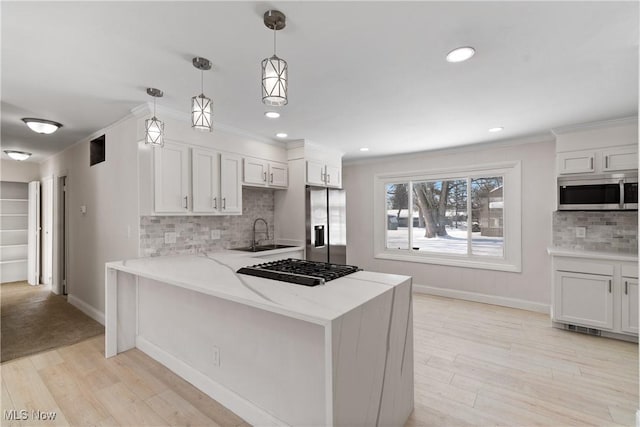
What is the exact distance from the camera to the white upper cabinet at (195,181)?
2961 millimetres

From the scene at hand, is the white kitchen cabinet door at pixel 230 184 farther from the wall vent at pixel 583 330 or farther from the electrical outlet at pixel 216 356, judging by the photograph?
the wall vent at pixel 583 330

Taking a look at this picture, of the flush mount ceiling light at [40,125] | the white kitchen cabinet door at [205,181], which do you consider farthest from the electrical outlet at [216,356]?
the flush mount ceiling light at [40,125]

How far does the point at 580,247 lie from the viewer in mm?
3742

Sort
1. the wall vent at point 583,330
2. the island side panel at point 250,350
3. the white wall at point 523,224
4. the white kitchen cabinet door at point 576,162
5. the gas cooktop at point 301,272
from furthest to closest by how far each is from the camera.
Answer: the white wall at point 523,224 → the white kitchen cabinet door at point 576,162 → the wall vent at point 583,330 → the gas cooktop at point 301,272 → the island side panel at point 250,350

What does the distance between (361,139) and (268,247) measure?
1931 mm

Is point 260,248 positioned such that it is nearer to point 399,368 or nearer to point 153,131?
point 153,131

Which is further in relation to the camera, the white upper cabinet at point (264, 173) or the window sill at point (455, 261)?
the window sill at point (455, 261)

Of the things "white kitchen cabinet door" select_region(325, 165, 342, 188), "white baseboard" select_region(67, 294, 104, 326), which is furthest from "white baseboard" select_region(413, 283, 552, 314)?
"white baseboard" select_region(67, 294, 104, 326)

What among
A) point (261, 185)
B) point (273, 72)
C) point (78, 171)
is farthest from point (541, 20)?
point (78, 171)

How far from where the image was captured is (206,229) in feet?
12.0

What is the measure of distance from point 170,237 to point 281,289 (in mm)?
2101

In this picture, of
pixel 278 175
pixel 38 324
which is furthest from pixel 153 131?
pixel 38 324

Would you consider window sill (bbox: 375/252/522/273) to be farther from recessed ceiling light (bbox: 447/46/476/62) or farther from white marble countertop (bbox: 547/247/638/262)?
recessed ceiling light (bbox: 447/46/476/62)

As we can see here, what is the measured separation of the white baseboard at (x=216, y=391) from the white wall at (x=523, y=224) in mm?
3742
